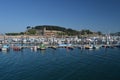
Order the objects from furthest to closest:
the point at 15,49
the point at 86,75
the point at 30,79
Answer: the point at 15,49 → the point at 86,75 → the point at 30,79

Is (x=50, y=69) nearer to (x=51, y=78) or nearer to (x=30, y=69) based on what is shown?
(x=30, y=69)

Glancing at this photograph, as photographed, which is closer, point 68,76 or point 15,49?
point 68,76

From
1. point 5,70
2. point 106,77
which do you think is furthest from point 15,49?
point 106,77

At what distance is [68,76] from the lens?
45.5 m

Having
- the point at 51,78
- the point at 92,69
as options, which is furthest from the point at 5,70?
the point at 92,69

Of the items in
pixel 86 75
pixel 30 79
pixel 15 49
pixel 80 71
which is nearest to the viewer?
pixel 30 79

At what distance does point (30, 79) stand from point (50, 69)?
10.6m

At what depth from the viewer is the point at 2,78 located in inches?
1730

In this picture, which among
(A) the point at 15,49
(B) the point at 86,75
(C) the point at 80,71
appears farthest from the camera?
(A) the point at 15,49

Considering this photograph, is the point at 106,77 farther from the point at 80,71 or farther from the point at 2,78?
the point at 2,78

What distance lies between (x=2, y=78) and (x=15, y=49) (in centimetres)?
5126

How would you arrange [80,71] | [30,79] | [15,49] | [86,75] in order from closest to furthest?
[30,79] < [86,75] < [80,71] < [15,49]

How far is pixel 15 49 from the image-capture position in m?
94.4

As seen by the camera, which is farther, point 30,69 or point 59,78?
point 30,69
